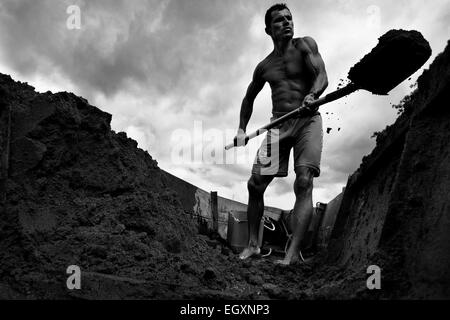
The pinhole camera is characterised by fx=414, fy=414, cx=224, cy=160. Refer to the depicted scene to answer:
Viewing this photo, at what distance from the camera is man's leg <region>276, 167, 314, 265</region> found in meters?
3.81

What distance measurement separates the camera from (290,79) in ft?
14.3

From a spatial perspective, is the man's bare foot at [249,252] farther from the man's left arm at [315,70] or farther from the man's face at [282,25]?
the man's face at [282,25]

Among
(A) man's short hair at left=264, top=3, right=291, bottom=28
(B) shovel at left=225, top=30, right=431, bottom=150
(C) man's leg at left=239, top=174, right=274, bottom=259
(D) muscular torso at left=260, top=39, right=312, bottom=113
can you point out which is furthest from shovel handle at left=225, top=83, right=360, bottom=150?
(A) man's short hair at left=264, top=3, right=291, bottom=28

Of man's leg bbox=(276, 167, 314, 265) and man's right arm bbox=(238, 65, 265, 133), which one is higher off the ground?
man's right arm bbox=(238, 65, 265, 133)

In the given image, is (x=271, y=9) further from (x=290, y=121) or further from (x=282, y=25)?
(x=290, y=121)

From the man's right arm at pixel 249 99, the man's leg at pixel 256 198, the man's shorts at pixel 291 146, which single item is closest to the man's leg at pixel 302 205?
the man's shorts at pixel 291 146

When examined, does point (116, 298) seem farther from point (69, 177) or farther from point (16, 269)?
point (69, 177)

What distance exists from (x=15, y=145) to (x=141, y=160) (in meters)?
1.16

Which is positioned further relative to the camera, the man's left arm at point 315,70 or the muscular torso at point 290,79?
the muscular torso at point 290,79

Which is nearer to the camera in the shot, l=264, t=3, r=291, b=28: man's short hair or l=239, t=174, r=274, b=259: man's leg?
l=239, t=174, r=274, b=259: man's leg

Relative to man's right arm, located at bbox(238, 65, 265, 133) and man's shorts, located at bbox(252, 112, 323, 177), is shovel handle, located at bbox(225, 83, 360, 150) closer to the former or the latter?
man's shorts, located at bbox(252, 112, 323, 177)

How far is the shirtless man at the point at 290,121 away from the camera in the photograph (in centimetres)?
395

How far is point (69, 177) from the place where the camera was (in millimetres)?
3207

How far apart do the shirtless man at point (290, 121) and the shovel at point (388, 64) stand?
1.11 ft
